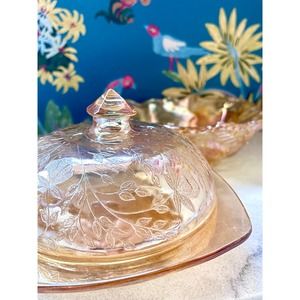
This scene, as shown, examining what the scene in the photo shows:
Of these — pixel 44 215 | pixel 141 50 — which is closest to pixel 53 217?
pixel 44 215

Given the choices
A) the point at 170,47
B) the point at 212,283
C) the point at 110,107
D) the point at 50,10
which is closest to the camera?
the point at 212,283

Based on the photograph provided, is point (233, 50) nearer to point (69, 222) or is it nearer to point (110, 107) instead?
point (110, 107)

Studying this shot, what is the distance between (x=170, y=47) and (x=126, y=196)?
42cm

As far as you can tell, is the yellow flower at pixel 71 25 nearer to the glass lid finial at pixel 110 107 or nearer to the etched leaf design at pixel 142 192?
the glass lid finial at pixel 110 107

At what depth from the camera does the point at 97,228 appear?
724 mm

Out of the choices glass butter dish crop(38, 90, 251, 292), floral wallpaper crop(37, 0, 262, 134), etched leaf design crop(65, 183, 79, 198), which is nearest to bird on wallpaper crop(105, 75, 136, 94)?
floral wallpaper crop(37, 0, 262, 134)

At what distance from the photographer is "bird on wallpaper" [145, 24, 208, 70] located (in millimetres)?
1070

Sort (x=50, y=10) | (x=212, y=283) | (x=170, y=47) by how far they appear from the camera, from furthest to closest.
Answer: (x=170, y=47) < (x=50, y=10) < (x=212, y=283)

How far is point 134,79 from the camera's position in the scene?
3.56 ft
